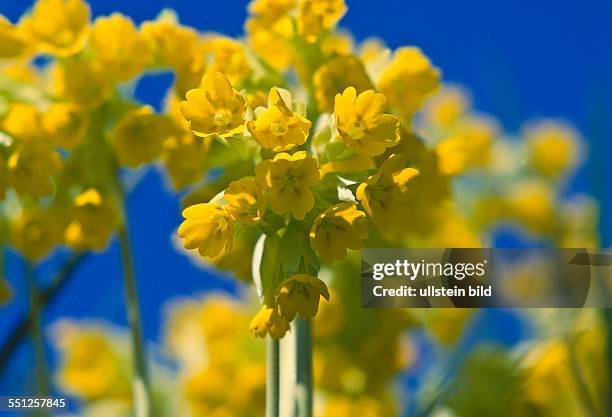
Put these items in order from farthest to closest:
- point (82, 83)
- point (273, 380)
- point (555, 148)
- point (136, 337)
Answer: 1. point (555, 148)
2. point (82, 83)
3. point (136, 337)
4. point (273, 380)

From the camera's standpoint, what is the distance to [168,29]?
935 millimetres

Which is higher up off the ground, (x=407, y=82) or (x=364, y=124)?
(x=407, y=82)

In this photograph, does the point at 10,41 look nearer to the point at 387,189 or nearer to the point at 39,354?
the point at 39,354

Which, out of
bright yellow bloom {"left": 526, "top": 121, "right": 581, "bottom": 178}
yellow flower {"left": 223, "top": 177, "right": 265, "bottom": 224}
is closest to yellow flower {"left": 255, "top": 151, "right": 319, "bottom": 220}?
yellow flower {"left": 223, "top": 177, "right": 265, "bottom": 224}

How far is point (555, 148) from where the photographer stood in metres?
1.70

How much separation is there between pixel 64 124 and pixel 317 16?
25 cm

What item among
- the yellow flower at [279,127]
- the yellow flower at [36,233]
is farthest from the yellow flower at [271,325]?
the yellow flower at [36,233]

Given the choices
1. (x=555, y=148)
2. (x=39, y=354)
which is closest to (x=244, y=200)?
(x=39, y=354)

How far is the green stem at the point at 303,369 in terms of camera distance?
2.33 ft

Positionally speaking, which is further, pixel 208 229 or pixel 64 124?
→ pixel 64 124

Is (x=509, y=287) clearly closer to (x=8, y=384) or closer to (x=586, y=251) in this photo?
(x=586, y=251)

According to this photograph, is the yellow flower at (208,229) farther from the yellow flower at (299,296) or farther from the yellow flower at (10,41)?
the yellow flower at (10,41)

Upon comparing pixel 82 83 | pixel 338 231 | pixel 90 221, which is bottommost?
pixel 338 231

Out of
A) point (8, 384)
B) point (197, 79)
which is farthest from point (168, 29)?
point (8, 384)
